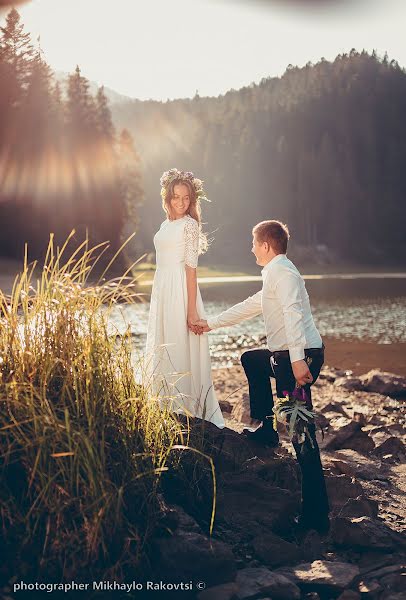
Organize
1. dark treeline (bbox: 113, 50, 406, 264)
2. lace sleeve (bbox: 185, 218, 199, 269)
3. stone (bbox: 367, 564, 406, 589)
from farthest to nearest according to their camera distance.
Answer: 1. dark treeline (bbox: 113, 50, 406, 264)
2. lace sleeve (bbox: 185, 218, 199, 269)
3. stone (bbox: 367, 564, 406, 589)

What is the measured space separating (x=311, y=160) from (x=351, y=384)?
82040 mm

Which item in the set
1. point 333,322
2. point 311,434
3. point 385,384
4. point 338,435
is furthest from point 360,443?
point 333,322

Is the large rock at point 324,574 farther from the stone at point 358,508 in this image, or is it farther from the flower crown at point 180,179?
the flower crown at point 180,179

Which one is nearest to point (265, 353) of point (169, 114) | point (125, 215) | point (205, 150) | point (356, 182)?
point (125, 215)

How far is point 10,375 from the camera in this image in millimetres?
3826

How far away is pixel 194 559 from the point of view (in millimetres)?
3627

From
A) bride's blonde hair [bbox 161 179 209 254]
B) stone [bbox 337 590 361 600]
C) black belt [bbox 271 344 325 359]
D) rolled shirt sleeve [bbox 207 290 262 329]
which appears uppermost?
bride's blonde hair [bbox 161 179 209 254]

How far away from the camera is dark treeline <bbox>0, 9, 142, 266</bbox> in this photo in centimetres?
3897

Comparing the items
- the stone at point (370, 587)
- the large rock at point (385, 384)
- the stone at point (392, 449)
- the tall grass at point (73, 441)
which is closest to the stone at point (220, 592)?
the tall grass at point (73, 441)

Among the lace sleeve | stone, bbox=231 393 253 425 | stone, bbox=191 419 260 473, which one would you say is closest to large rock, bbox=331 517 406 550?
stone, bbox=191 419 260 473

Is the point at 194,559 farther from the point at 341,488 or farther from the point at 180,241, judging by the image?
the point at 180,241

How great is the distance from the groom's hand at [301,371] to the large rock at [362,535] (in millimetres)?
880

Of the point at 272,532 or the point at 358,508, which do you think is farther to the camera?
the point at 358,508

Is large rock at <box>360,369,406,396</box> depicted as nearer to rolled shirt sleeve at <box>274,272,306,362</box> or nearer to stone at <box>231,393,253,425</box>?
stone at <box>231,393,253,425</box>
